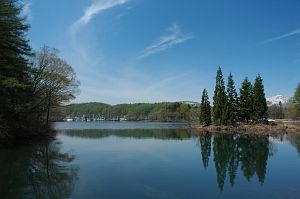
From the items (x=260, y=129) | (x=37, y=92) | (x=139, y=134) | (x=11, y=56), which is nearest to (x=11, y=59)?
(x=11, y=56)

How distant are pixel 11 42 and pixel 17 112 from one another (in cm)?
871

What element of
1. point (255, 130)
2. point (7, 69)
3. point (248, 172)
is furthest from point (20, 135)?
point (255, 130)

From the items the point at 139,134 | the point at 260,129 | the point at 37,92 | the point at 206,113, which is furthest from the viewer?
the point at 206,113

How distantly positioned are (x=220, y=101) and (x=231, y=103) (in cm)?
259

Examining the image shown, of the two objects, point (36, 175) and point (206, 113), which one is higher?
point (206, 113)

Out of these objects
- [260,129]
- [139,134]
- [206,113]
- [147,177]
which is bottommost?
[147,177]

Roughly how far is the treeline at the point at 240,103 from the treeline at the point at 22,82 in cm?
3875

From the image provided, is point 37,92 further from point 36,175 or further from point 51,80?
point 36,175

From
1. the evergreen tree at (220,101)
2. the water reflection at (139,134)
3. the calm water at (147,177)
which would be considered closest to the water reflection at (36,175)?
the calm water at (147,177)

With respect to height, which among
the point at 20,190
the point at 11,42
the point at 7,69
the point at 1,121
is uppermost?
the point at 11,42

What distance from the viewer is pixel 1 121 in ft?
87.8

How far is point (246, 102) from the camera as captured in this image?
7225 centimetres

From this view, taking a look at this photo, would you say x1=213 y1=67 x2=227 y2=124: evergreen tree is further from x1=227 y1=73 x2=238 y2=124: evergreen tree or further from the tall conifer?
the tall conifer

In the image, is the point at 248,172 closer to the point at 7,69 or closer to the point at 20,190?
the point at 20,190
